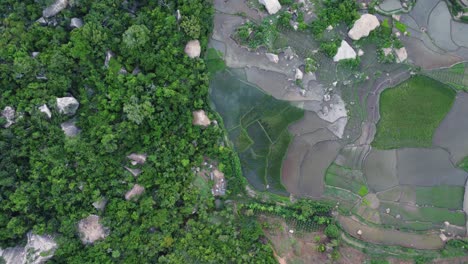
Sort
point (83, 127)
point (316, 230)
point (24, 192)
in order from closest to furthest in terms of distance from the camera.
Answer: point (24, 192), point (83, 127), point (316, 230)

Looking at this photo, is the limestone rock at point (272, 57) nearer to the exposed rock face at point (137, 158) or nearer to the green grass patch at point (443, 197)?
the exposed rock face at point (137, 158)

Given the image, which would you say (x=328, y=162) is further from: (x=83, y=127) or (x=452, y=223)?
(x=83, y=127)

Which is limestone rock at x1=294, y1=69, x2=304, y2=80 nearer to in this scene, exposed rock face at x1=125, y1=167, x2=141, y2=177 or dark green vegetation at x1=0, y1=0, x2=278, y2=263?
dark green vegetation at x1=0, y1=0, x2=278, y2=263

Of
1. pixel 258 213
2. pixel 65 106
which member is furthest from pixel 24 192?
pixel 258 213

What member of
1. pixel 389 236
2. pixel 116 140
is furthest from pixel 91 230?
pixel 389 236

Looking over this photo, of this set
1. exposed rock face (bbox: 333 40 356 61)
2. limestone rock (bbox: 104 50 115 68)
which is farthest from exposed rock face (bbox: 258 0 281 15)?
limestone rock (bbox: 104 50 115 68)

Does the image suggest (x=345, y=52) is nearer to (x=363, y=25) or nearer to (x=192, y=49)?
(x=363, y=25)
